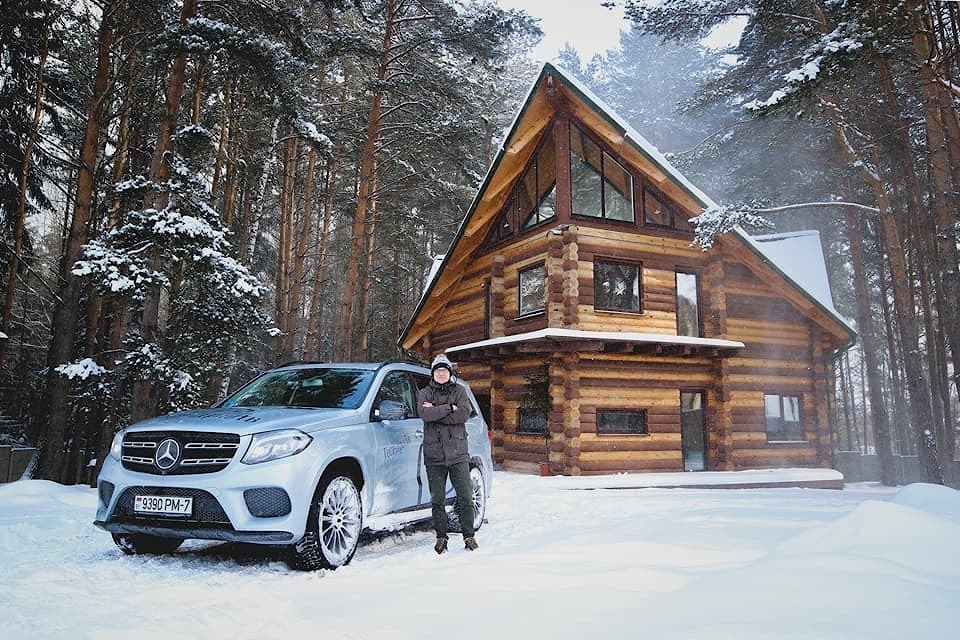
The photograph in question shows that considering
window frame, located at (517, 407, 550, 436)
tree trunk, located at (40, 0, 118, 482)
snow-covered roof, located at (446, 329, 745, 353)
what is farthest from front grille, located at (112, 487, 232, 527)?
window frame, located at (517, 407, 550, 436)

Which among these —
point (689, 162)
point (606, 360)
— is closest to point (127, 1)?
point (606, 360)

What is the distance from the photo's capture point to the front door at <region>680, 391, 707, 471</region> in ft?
54.5

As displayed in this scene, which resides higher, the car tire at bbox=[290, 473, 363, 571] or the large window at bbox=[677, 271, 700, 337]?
the large window at bbox=[677, 271, 700, 337]

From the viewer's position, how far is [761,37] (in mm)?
20375

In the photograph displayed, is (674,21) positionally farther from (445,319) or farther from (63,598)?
(63,598)

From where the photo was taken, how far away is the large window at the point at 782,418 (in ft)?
59.0

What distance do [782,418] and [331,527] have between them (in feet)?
53.3

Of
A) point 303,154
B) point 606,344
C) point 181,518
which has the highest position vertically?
point 303,154

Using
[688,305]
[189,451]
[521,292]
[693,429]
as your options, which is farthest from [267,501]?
[688,305]

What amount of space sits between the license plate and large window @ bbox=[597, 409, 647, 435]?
37.9ft

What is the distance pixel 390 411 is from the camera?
21.6 ft

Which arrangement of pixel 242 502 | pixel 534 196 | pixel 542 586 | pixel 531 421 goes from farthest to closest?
1. pixel 534 196
2. pixel 531 421
3. pixel 242 502
4. pixel 542 586

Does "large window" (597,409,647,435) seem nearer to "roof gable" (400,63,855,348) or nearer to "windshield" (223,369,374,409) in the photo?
"roof gable" (400,63,855,348)

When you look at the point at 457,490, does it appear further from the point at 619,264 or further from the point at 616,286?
the point at 619,264
